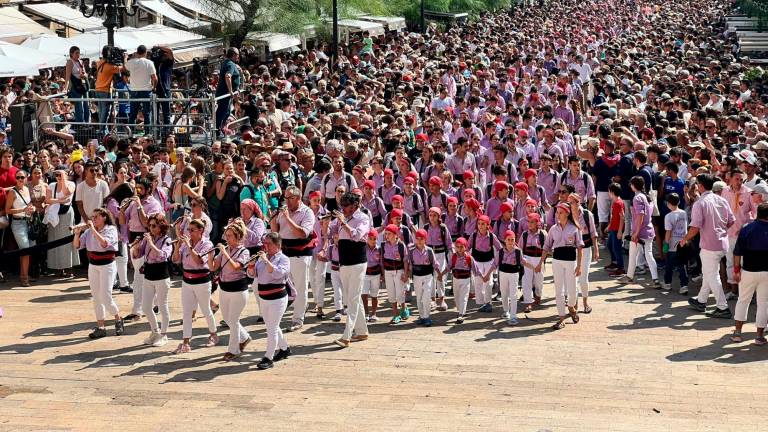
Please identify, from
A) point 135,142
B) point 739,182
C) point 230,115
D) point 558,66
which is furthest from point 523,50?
point 739,182

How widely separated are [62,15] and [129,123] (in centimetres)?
2071

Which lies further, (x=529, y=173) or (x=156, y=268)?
(x=529, y=173)

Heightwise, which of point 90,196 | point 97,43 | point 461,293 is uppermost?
point 97,43

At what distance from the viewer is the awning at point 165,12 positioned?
3946cm

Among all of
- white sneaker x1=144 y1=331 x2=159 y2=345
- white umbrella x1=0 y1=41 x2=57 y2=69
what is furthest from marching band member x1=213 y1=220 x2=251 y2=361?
white umbrella x1=0 y1=41 x2=57 y2=69

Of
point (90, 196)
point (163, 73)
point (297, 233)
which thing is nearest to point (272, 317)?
point (297, 233)

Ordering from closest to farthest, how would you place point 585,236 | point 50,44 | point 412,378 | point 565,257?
point 412,378 → point 565,257 → point 585,236 → point 50,44

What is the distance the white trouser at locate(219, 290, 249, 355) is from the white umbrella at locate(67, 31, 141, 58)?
19.0 meters

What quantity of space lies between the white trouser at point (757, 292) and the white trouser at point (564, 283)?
1.95 m

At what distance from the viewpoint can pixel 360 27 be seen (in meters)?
43.0

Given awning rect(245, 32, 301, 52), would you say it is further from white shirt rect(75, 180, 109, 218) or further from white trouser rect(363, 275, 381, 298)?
white trouser rect(363, 275, 381, 298)

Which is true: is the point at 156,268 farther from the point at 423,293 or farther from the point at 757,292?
the point at 757,292

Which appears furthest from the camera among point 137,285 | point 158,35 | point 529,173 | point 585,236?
point 158,35

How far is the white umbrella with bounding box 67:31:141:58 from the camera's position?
31591 mm
